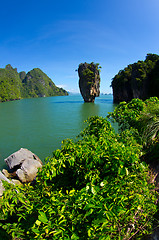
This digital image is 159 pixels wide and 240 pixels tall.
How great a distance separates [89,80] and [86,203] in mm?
51751

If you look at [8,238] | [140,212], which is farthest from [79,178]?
[8,238]

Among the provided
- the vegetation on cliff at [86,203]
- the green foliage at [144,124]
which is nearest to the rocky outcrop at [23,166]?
the green foliage at [144,124]

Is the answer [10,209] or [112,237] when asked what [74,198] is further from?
[10,209]

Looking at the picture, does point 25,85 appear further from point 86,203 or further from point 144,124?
point 86,203

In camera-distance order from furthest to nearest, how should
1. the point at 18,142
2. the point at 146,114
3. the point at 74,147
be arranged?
the point at 18,142, the point at 146,114, the point at 74,147

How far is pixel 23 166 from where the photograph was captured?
721 centimetres

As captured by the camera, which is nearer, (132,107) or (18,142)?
(132,107)

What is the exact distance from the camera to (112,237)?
4.92 feet

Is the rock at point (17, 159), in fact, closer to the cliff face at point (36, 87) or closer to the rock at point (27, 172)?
the rock at point (27, 172)

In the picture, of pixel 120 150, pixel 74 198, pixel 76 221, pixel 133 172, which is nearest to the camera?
pixel 76 221

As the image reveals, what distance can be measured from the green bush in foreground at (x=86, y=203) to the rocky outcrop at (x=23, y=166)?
17.6ft

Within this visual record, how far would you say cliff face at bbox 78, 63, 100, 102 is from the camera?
1990 inches

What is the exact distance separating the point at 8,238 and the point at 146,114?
13.8 ft

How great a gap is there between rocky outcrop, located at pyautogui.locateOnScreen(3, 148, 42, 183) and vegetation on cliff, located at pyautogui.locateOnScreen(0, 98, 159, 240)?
210 inches
